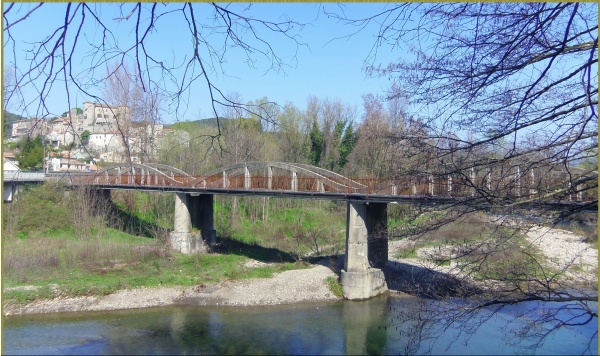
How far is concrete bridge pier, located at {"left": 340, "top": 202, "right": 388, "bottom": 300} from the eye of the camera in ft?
51.0

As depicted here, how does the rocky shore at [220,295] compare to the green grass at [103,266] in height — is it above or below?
below

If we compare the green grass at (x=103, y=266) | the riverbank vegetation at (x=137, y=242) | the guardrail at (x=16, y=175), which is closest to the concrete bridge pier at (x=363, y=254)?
the riverbank vegetation at (x=137, y=242)

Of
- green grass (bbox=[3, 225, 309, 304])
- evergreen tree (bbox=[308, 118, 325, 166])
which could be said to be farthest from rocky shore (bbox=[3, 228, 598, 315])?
evergreen tree (bbox=[308, 118, 325, 166])

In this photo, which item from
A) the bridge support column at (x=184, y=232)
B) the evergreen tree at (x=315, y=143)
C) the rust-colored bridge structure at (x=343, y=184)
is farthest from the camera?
the evergreen tree at (x=315, y=143)

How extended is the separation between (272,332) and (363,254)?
583 cm

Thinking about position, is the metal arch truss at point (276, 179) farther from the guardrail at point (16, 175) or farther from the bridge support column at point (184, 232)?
the guardrail at point (16, 175)

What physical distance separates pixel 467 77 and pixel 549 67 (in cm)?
59

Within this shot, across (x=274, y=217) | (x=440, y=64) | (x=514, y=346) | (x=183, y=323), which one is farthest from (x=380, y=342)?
(x=274, y=217)

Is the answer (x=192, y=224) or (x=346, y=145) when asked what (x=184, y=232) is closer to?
(x=192, y=224)

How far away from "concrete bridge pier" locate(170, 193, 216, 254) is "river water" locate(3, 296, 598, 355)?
6779 millimetres

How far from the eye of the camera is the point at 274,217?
86.5 ft

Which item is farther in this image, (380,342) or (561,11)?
(380,342)

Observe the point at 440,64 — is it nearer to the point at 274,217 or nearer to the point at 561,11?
the point at 561,11

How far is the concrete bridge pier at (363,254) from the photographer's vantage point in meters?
15.6
